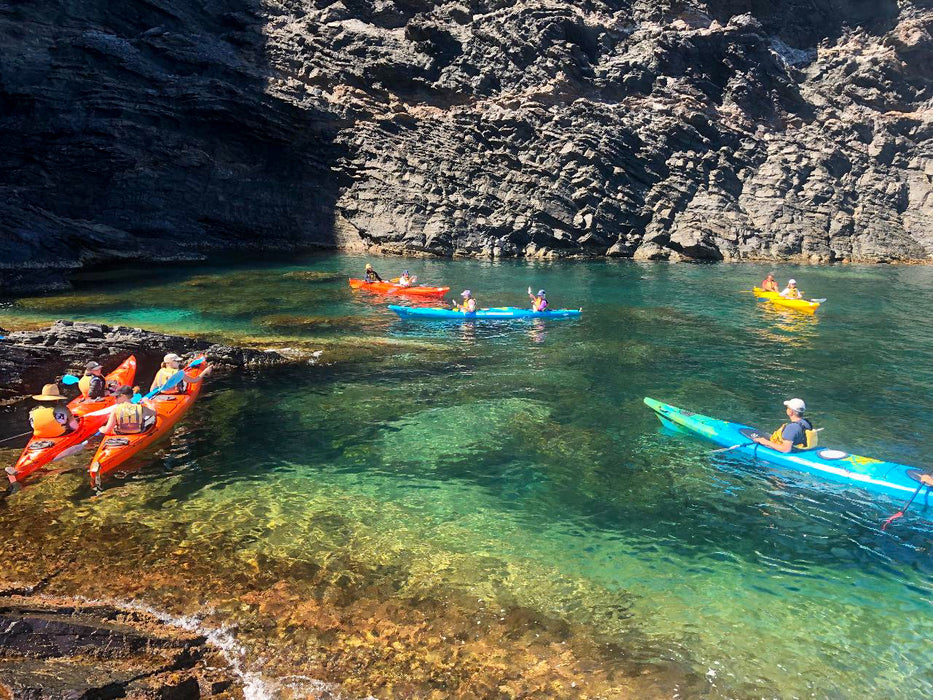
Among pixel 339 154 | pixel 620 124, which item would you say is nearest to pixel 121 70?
pixel 339 154

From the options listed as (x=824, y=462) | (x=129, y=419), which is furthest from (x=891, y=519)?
(x=129, y=419)

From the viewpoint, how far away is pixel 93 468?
10047 mm

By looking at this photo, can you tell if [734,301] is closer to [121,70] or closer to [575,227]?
→ [575,227]

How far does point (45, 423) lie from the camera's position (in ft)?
35.7

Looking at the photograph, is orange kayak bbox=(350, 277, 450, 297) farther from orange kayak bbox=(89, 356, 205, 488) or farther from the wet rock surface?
the wet rock surface

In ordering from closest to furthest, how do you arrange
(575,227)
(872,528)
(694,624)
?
1. (694,624)
2. (872,528)
3. (575,227)

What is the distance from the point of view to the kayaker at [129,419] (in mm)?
11258

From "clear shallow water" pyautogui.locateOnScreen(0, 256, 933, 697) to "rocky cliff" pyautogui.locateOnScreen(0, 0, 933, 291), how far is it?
36.1 metres

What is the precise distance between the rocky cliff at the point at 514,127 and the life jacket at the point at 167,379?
1400 inches

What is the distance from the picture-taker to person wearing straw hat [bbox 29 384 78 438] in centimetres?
1083

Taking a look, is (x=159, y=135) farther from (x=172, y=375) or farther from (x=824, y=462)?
(x=824, y=462)

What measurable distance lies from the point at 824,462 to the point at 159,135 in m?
51.3

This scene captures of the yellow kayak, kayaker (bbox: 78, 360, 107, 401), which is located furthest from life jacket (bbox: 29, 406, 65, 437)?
the yellow kayak

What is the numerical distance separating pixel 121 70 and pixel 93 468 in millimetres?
47820
